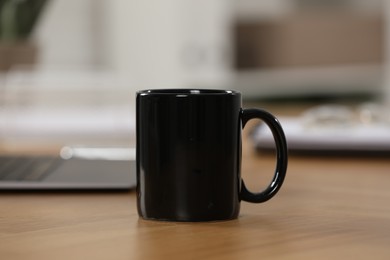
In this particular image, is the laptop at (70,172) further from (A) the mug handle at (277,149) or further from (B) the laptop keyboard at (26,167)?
(A) the mug handle at (277,149)

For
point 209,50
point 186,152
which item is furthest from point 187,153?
point 209,50

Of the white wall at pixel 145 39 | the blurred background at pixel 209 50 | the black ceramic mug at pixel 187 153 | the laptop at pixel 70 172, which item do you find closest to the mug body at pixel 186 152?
the black ceramic mug at pixel 187 153

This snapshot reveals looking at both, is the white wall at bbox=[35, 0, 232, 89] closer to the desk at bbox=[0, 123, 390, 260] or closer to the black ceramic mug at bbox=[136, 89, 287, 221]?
the desk at bbox=[0, 123, 390, 260]

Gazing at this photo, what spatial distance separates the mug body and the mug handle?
2 cm

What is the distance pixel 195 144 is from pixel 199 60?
284 centimetres

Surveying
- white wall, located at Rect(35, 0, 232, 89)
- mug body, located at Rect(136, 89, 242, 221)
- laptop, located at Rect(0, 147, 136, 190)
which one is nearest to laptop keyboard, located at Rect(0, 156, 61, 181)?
laptop, located at Rect(0, 147, 136, 190)

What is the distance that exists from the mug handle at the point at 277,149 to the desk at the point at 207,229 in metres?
0.02

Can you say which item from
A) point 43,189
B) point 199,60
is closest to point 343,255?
point 43,189

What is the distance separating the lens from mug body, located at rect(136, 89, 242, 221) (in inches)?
24.2

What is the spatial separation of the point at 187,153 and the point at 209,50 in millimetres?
2904

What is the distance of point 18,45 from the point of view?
1.33 metres

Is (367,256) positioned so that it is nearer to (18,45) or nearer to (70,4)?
(18,45)

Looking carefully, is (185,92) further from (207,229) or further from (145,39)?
(145,39)

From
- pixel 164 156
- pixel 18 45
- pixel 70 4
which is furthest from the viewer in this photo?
pixel 70 4
